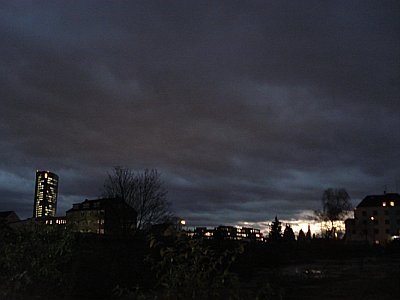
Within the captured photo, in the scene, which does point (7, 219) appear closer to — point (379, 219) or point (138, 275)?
point (138, 275)

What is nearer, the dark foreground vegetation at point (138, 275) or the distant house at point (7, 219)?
the dark foreground vegetation at point (138, 275)

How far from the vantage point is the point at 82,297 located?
15898mm

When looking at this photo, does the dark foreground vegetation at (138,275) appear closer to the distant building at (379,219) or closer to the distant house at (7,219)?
the distant house at (7,219)

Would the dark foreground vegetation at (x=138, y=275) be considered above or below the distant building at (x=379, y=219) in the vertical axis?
below

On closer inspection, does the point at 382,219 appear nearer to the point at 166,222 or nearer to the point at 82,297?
the point at 166,222

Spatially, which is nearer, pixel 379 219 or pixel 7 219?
pixel 7 219

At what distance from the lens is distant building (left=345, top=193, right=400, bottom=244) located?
11394 centimetres

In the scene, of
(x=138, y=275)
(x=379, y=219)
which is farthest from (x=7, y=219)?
(x=379, y=219)

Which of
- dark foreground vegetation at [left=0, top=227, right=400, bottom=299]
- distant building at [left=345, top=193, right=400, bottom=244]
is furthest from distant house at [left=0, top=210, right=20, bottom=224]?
distant building at [left=345, top=193, right=400, bottom=244]

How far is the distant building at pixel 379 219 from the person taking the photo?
11394cm

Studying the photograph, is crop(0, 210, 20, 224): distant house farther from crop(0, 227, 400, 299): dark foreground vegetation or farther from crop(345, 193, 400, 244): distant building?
crop(345, 193, 400, 244): distant building

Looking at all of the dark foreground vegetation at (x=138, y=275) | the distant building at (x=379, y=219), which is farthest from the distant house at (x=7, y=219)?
the distant building at (x=379, y=219)

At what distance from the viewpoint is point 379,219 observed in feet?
387

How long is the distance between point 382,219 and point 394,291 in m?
121
